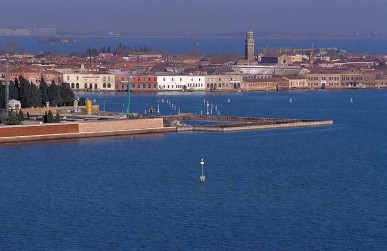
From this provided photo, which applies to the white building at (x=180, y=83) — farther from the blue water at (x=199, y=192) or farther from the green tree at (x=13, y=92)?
the blue water at (x=199, y=192)

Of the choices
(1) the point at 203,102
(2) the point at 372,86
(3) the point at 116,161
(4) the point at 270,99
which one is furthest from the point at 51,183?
(2) the point at 372,86

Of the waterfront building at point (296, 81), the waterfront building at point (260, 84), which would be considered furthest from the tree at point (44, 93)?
the waterfront building at point (296, 81)

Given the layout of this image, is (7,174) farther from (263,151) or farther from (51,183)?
(263,151)

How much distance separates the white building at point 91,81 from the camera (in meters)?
28.5

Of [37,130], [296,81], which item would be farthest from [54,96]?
[296,81]

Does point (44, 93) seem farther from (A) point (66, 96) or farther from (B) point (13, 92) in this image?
(B) point (13, 92)

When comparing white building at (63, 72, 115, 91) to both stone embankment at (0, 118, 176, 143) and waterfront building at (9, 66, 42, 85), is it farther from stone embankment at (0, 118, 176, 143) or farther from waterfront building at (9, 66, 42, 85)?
stone embankment at (0, 118, 176, 143)

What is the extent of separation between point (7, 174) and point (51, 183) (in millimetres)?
754

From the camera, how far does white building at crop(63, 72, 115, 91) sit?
28.5 m

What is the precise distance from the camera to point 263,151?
15695 millimetres

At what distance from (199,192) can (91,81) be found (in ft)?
53.7

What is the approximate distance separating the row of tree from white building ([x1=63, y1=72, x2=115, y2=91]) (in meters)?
7.48

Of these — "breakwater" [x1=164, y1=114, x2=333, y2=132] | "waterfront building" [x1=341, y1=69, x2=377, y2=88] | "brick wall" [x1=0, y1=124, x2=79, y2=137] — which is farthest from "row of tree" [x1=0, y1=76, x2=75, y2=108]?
"waterfront building" [x1=341, y1=69, x2=377, y2=88]

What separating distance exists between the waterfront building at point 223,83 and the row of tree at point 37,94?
854 centimetres
